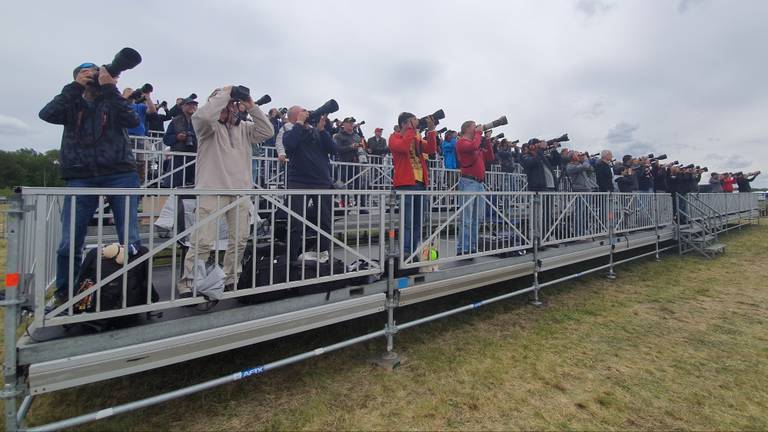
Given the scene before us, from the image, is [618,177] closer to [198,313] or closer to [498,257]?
[498,257]

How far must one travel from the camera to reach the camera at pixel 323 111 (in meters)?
4.27

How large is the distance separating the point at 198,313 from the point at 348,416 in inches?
56.4

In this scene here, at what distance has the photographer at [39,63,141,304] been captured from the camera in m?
3.02

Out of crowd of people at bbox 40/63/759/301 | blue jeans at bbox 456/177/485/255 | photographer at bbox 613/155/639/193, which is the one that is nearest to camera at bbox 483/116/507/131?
crowd of people at bbox 40/63/759/301

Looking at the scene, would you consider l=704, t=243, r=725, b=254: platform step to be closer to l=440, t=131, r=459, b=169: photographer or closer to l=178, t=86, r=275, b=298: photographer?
l=440, t=131, r=459, b=169: photographer

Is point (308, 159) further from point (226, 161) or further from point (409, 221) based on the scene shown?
point (409, 221)

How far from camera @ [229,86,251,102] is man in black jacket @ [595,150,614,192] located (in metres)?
8.59

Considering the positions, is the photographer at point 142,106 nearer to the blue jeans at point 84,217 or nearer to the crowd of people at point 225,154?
the crowd of people at point 225,154

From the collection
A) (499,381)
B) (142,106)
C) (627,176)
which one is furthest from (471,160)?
(627,176)

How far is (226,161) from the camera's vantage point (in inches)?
136

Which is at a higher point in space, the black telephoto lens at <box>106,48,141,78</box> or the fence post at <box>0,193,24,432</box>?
the black telephoto lens at <box>106,48,141,78</box>

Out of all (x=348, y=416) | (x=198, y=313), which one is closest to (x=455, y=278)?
(x=348, y=416)

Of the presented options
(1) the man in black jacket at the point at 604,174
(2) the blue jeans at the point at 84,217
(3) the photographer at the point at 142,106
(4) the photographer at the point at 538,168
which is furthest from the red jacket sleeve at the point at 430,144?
(1) the man in black jacket at the point at 604,174

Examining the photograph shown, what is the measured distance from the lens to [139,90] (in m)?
5.44
